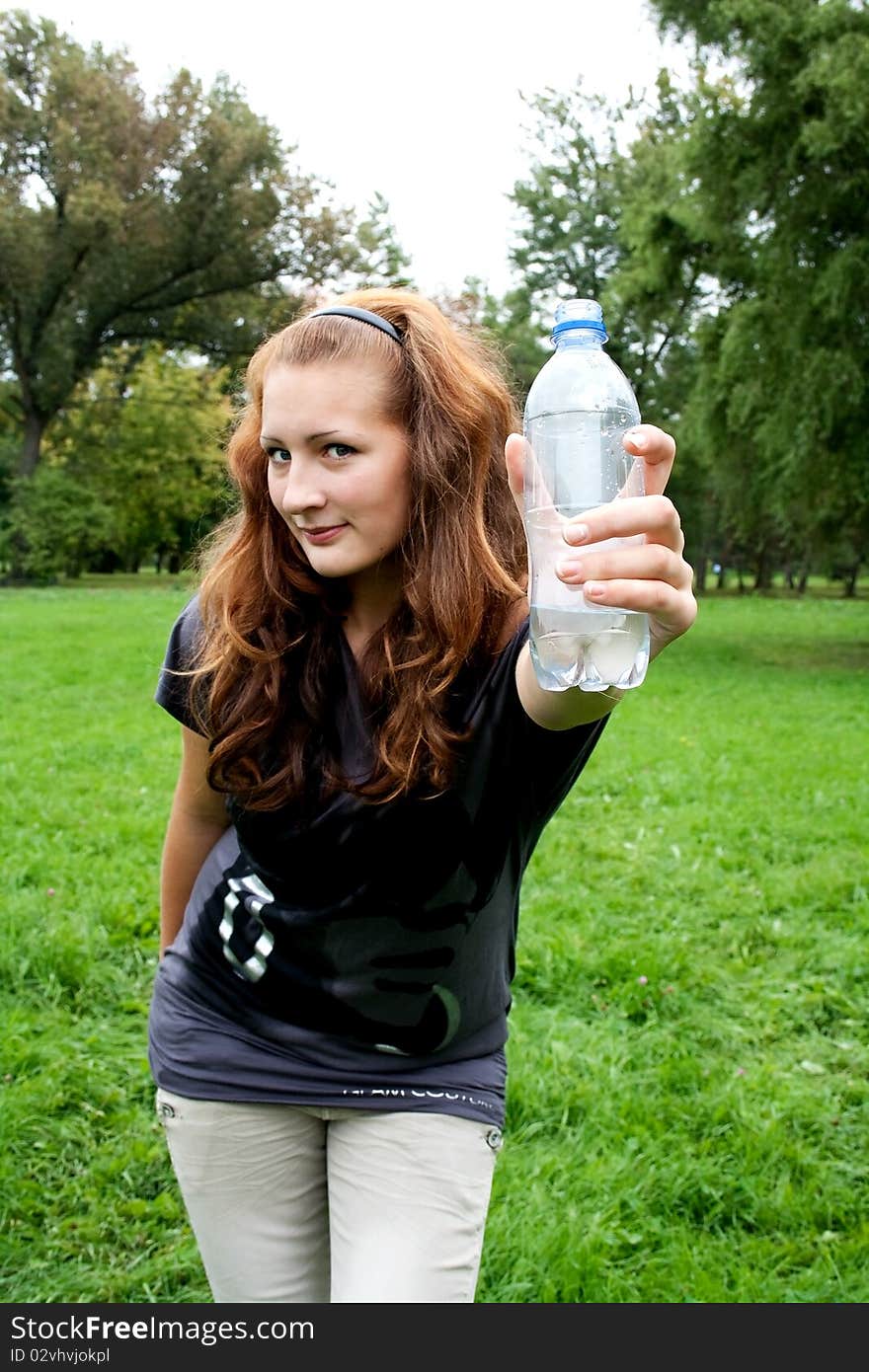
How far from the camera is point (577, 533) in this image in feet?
4.34

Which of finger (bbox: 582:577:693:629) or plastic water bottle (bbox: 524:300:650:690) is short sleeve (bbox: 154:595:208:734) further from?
finger (bbox: 582:577:693:629)

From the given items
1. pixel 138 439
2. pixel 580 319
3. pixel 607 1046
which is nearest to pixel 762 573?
pixel 138 439

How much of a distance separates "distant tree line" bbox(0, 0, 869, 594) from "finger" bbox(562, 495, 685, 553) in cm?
1367

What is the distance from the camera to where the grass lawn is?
3.05m

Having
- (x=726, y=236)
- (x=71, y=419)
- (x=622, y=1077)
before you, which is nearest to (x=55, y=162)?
(x=71, y=419)

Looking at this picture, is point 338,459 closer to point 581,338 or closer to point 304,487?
point 304,487

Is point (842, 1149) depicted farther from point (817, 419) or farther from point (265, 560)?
point (817, 419)

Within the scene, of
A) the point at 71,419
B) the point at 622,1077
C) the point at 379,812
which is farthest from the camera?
the point at 71,419

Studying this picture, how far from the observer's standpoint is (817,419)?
15.5m

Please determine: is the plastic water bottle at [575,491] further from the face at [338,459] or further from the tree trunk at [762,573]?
the tree trunk at [762,573]

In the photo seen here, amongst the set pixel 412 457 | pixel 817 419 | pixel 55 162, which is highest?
pixel 55 162

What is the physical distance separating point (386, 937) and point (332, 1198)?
441mm
